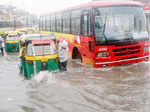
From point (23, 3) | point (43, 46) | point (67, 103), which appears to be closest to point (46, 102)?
point (67, 103)

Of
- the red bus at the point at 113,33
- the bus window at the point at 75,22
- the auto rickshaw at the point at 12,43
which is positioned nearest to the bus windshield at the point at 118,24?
the red bus at the point at 113,33

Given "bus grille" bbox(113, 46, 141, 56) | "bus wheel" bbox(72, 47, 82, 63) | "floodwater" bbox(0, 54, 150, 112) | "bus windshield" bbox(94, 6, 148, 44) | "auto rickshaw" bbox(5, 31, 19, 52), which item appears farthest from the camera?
"auto rickshaw" bbox(5, 31, 19, 52)

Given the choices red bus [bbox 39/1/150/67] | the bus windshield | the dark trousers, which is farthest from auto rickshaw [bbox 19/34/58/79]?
the bus windshield

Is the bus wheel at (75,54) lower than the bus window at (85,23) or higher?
lower

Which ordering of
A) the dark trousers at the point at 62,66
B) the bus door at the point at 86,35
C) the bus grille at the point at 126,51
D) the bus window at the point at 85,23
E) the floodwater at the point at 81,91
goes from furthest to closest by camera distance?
the bus window at the point at 85,23 < the bus door at the point at 86,35 < the bus grille at the point at 126,51 < the dark trousers at the point at 62,66 < the floodwater at the point at 81,91

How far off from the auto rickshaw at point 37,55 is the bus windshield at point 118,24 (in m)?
2.09

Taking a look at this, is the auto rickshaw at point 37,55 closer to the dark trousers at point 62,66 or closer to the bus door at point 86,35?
the dark trousers at point 62,66

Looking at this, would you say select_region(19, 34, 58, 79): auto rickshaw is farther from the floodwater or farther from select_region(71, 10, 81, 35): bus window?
select_region(71, 10, 81, 35): bus window

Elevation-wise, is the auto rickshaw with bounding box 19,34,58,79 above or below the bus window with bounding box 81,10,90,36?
below

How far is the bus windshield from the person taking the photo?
10516mm

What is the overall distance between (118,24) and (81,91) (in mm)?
3967

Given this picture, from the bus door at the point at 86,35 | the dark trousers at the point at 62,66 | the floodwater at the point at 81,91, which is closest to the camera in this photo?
the floodwater at the point at 81,91

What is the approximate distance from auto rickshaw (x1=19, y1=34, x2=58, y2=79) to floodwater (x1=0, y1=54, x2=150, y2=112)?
0.31m

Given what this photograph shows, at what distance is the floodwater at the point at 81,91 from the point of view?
22.4ft
